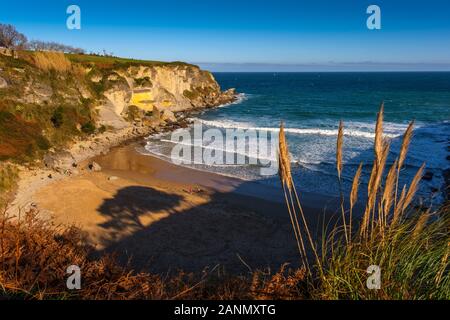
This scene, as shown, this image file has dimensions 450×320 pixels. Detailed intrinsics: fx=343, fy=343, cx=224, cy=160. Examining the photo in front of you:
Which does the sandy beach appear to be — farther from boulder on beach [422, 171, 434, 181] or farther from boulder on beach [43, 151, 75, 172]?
boulder on beach [422, 171, 434, 181]

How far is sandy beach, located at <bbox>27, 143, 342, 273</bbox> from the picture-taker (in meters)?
13.5

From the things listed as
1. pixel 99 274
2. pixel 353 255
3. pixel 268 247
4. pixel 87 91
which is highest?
pixel 87 91

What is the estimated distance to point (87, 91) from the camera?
128ft

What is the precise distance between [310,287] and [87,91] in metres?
39.6

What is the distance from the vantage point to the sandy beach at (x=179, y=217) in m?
13.5

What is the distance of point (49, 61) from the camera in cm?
3766

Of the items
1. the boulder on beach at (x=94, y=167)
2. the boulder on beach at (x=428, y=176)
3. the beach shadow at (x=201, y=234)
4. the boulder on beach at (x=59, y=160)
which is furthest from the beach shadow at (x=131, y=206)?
the boulder on beach at (x=428, y=176)

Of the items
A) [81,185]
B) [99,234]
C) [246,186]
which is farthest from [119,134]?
[99,234]

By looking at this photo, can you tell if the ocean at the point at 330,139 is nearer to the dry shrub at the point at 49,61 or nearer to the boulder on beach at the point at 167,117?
the boulder on beach at the point at 167,117

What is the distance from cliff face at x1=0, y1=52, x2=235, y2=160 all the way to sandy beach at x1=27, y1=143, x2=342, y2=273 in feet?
23.9

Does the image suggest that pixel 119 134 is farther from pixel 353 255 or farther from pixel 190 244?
pixel 353 255

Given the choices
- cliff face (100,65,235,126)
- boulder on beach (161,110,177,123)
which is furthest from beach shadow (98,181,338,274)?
boulder on beach (161,110,177,123)

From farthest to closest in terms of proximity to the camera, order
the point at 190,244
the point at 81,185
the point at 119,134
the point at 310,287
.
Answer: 1. the point at 119,134
2. the point at 81,185
3. the point at 190,244
4. the point at 310,287

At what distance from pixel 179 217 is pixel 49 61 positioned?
Result: 30.0m
